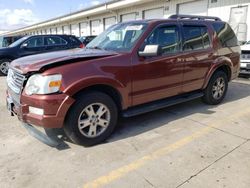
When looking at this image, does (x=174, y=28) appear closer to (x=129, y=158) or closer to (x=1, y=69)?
(x=129, y=158)

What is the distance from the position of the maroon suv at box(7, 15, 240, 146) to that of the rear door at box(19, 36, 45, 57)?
6.29 m

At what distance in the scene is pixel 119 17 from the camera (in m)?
21.6

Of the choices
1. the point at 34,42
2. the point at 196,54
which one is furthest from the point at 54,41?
the point at 196,54

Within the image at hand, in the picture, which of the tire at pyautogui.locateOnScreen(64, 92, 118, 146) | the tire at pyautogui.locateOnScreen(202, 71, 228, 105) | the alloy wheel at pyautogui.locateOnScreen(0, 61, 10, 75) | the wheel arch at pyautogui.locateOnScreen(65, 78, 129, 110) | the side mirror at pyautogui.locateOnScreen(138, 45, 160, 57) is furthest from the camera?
the alloy wheel at pyautogui.locateOnScreen(0, 61, 10, 75)

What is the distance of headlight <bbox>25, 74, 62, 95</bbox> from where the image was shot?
3008 millimetres

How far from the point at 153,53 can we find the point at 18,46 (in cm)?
802

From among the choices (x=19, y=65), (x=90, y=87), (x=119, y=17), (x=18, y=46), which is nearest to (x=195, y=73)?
(x=90, y=87)

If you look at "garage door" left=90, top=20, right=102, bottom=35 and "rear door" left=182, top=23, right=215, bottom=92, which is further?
"garage door" left=90, top=20, right=102, bottom=35

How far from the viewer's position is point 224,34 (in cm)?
546

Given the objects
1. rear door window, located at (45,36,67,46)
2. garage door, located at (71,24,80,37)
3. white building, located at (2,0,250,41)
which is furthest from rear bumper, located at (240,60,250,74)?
garage door, located at (71,24,80,37)

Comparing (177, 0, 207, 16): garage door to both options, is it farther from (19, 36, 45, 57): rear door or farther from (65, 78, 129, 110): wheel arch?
(65, 78, 129, 110): wheel arch

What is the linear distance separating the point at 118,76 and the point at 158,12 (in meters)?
14.9

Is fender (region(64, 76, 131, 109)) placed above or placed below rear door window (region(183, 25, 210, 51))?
below

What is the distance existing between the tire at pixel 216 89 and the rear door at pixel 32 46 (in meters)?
7.48
